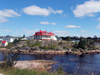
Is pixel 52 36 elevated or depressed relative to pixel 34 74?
elevated

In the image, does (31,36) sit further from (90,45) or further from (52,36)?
(90,45)

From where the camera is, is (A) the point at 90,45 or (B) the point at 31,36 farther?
Result: (B) the point at 31,36

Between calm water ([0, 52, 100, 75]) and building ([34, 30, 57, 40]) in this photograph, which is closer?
calm water ([0, 52, 100, 75])

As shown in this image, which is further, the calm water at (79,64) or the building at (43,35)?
the building at (43,35)

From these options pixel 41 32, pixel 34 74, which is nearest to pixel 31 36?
pixel 41 32

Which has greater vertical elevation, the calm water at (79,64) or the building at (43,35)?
the building at (43,35)

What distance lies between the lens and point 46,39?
80.1 meters

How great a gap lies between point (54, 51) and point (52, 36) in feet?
71.3

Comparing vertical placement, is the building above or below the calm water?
above

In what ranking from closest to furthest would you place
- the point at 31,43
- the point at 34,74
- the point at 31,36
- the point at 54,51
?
the point at 34,74
the point at 54,51
the point at 31,43
the point at 31,36

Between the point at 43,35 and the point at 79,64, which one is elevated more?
the point at 43,35

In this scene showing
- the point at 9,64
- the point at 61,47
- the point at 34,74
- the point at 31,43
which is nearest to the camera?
the point at 34,74

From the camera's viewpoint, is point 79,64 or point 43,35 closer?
point 79,64

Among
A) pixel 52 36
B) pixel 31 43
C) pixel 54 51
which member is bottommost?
pixel 54 51
